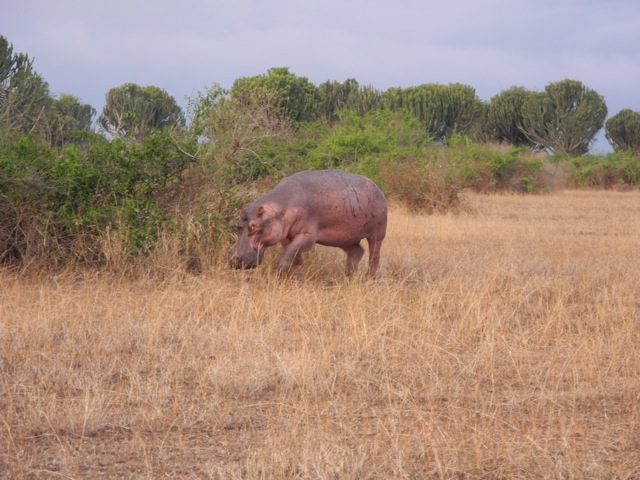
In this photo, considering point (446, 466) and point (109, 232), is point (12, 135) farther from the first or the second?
point (446, 466)

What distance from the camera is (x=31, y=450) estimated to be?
13.5 ft

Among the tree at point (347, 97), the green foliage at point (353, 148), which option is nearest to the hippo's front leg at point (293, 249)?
the green foliage at point (353, 148)

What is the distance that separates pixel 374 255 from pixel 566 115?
42803 millimetres

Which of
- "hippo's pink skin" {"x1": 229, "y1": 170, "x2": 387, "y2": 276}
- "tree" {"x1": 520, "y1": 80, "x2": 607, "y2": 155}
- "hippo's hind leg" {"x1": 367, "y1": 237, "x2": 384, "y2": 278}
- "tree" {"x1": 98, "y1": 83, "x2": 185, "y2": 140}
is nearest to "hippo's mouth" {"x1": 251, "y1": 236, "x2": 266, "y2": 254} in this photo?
"hippo's pink skin" {"x1": 229, "y1": 170, "x2": 387, "y2": 276}

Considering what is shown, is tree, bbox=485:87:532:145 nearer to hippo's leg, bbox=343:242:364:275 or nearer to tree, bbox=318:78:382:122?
tree, bbox=318:78:382:122

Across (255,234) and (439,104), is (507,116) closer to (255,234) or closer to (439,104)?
(439,104)

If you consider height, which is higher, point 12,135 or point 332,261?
point 12,135

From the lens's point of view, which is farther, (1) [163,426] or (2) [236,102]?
(2) [236,102]

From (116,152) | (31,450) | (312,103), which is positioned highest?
(312,103)

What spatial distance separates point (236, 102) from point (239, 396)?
6.17 meters

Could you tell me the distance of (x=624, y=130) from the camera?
165ft

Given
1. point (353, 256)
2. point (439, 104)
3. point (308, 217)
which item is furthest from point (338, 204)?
point (439, 104)

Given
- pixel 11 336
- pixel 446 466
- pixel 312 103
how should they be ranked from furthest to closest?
pixel 312 103 < pixel 11 336 < pixel 446 466

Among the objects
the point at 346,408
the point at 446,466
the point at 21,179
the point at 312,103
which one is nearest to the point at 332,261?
the point at 21,179
